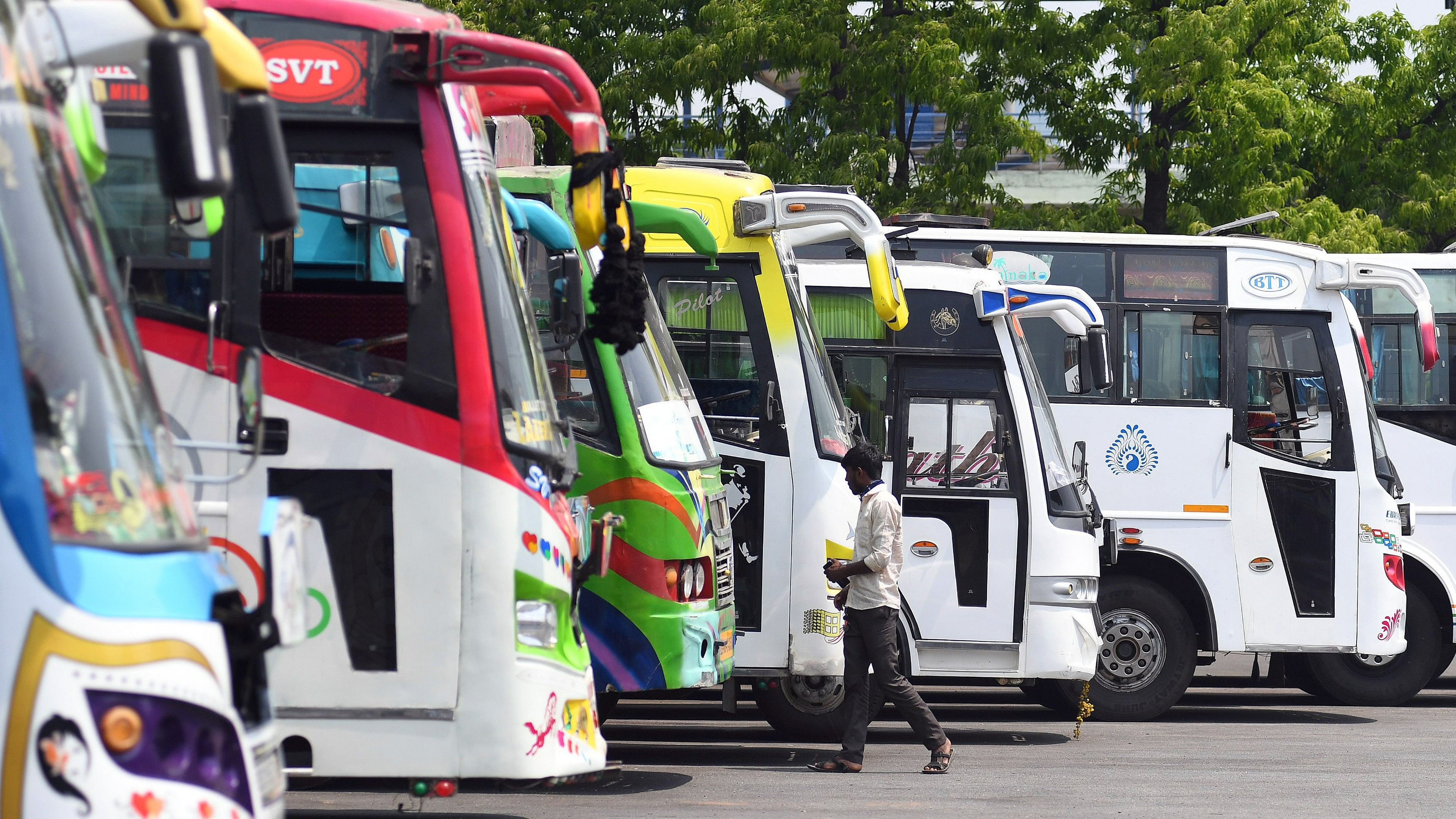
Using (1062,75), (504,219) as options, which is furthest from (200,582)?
(1062,75)

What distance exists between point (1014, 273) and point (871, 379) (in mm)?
2825

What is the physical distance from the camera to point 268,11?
6.44 m

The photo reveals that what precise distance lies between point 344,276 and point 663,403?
2.60m

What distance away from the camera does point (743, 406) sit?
1023 centimetres

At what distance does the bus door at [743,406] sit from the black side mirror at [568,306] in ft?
6.56

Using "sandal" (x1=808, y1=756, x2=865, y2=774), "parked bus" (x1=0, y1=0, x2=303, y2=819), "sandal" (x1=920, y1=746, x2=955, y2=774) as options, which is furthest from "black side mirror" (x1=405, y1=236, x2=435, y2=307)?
"sandal" (x1=920, y1=746, x2=955, y2=774)

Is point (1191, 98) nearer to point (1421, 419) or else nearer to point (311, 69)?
point (1421, 419)

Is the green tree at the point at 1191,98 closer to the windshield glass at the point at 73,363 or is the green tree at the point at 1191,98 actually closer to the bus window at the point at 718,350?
the bus window at the point at 718,350

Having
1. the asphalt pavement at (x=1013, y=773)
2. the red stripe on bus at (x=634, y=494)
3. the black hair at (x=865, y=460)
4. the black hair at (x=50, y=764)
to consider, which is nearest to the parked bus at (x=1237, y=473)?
the asphalt pavement at (x=1013, y=773)

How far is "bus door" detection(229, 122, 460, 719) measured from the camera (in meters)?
6.17

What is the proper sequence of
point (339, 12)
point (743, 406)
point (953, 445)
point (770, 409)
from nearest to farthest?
point (339, 12) < point (770, 409) < point (743, 406) < point (953, 445)

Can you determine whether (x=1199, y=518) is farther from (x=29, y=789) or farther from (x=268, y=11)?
(x=29, y=789)

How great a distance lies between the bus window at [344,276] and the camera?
6289mm

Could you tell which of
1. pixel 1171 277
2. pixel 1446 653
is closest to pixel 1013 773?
pixel 1171 277
